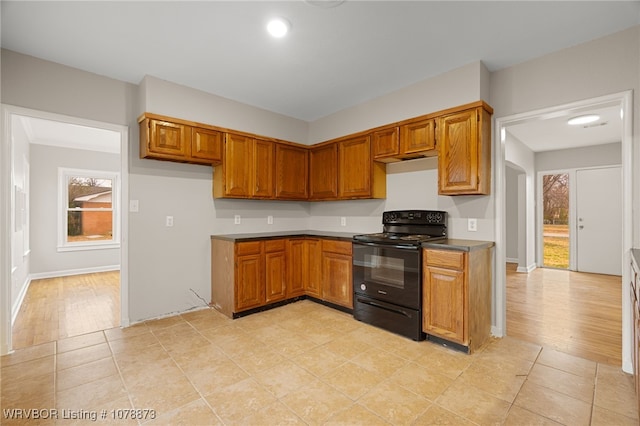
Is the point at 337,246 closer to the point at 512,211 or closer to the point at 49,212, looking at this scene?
the point at 512,211

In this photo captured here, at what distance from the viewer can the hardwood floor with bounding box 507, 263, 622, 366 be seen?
2730mm

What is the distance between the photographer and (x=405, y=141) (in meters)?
3.29

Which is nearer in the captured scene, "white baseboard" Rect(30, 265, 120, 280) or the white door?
"white baseboard" Rect(30, 265, 120, 280)

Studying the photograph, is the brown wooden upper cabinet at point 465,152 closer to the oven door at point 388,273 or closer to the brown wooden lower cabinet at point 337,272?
the oven door at point 388,273

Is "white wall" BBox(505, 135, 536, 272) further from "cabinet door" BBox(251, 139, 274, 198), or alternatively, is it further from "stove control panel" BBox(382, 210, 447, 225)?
"cabinet door" BBox(251, 139, 274, 198)

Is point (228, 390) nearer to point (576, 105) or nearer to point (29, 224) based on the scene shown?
point (576, 105)

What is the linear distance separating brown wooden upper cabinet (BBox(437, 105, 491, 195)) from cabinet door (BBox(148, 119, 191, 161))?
2654mm

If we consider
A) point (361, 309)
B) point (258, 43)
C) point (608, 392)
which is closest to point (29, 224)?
point (258, 43)

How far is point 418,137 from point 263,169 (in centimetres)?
193

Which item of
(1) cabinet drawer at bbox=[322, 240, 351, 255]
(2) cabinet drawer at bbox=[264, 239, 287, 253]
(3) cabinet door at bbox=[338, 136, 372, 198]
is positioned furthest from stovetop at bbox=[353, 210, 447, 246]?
(2) cabinet drawer at bbox=[264, 239, 287, 253]

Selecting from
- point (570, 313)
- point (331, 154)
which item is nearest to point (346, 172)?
point (331, 154)

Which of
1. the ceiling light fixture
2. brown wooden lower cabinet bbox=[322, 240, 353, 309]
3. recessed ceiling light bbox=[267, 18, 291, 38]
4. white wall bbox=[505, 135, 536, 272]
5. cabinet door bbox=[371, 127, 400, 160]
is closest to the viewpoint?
the ceiling light fixture

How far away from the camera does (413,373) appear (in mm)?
2270

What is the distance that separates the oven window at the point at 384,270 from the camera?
9.65 ft
